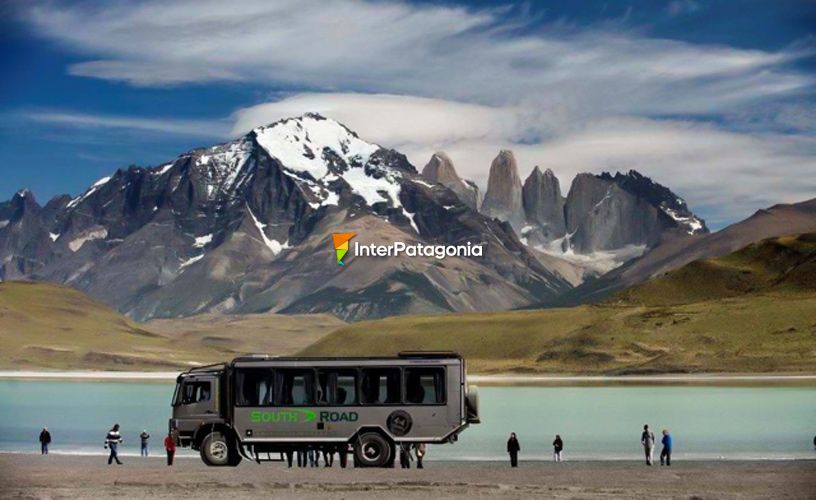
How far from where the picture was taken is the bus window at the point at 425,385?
208ft

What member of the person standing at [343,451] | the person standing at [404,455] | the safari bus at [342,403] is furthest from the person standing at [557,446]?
the person standing at [343,451]

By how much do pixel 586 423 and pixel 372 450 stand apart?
68.2m

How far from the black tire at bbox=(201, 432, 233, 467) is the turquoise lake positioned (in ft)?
69.8

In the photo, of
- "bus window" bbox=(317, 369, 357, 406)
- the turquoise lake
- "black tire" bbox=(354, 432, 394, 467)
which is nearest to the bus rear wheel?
"bus window" bbox=(317, 369, 357, 406)

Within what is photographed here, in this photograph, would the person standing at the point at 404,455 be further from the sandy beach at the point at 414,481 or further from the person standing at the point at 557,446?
the person standing at the point at 557,446

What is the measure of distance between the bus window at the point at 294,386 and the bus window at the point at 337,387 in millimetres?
498

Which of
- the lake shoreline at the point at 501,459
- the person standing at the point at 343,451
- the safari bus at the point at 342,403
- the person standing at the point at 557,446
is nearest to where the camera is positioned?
the safari bus at the point at 342,403

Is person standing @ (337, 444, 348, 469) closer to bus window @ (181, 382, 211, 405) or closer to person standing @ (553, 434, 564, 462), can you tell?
bus window @ (181, 382, 211, 405)

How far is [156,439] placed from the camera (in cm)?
10625

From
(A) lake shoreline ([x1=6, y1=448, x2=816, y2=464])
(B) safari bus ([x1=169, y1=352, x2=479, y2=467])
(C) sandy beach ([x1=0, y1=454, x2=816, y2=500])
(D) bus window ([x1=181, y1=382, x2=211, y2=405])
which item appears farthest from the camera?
(A) lake shoreline ([x1=6, y1=448, x2=816, y2=464])

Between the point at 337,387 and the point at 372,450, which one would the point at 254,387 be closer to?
the point at 337,387

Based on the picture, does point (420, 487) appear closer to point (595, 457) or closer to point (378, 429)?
point (378, 429)

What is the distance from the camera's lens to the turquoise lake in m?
93.0

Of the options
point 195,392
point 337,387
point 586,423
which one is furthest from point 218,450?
point 586,423
